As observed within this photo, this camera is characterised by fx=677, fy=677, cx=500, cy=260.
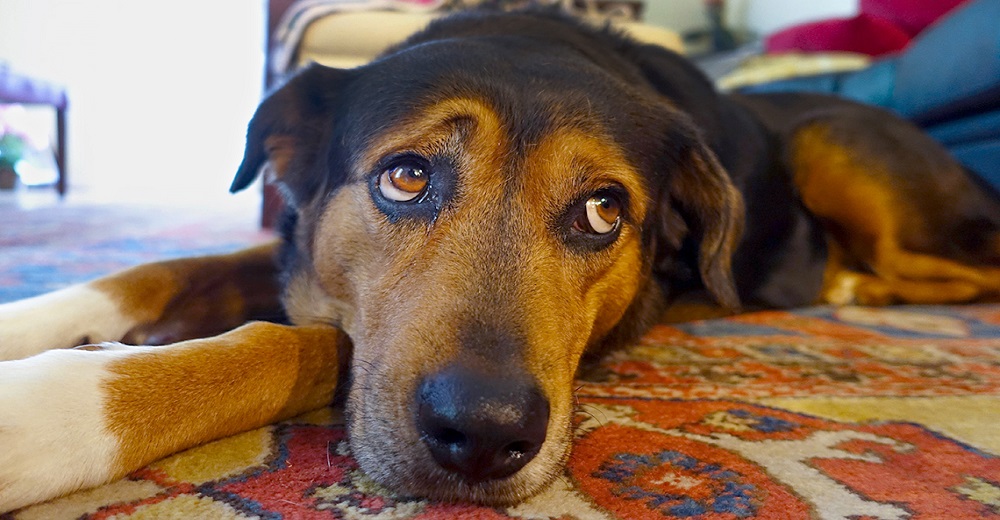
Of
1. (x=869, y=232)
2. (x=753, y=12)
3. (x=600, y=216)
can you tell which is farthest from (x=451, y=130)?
(x=753, y=12)

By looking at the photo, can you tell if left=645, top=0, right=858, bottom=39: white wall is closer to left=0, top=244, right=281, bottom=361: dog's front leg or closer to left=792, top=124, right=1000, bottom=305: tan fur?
left=792, top=124, right=1000, bottom=305: tan fur

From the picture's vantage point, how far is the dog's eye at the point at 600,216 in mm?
1629

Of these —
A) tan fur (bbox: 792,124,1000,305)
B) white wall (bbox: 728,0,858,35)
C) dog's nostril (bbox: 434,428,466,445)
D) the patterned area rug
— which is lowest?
the patterned area rug

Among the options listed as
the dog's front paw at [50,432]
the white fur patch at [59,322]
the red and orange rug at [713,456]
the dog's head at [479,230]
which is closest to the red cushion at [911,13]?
the red and orange rug at [713,456]

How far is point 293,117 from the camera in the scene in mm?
1896

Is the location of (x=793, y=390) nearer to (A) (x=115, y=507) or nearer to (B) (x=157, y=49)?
(A) (x=115, y=507)

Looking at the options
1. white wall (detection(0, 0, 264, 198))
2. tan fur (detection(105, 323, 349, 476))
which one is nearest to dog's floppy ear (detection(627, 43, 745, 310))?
tan fur (detection(105, 323, 349, 476))

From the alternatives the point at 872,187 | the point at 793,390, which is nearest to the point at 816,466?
the point at 793,390

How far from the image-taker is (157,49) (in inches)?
420

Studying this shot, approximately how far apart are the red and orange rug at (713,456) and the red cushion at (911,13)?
4532mm

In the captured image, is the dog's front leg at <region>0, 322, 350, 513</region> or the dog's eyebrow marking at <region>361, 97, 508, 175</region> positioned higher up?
the dog's eyebrow marking at <region>361, 97, 508, 175</region>

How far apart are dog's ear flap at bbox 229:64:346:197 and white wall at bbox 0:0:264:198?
9.53m

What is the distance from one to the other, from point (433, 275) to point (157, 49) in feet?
36.7

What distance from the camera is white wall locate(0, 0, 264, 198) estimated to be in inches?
417
